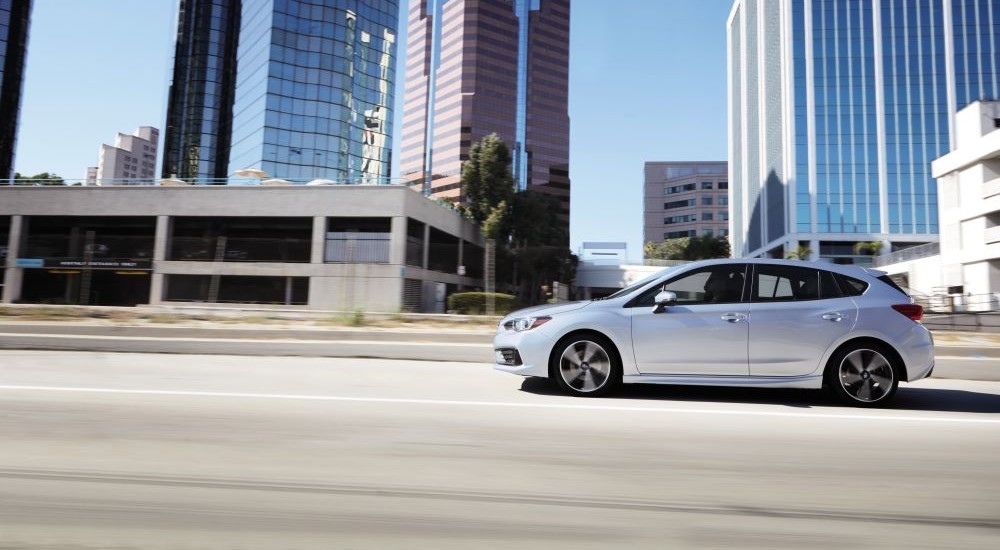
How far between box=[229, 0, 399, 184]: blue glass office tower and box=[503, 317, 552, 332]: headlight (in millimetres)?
55462

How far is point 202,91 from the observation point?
268 feet

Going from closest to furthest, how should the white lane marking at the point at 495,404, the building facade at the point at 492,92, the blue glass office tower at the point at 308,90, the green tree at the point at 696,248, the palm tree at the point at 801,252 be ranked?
the white lane marking at the point at 495,404 < the blue glass office tower at the point at 308,90 < the palm tree at the point at 801,252 < the green tree at the point at 696,248 < the building facade at the point at 492,92

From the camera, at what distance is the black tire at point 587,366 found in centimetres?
558

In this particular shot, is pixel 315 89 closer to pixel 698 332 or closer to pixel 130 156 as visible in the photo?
pixel 698 332

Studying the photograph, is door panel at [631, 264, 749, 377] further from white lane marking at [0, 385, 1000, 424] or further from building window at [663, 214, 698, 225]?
building window at [663, 214, 698, 225]

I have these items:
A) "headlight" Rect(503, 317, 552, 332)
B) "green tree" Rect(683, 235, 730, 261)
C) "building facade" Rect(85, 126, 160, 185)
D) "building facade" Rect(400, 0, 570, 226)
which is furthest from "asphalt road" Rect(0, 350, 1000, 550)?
"building facade" Rect(85, 126, 160, 185)

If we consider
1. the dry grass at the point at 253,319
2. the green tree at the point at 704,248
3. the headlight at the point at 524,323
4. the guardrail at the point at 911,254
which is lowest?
the dry grass at the point at 253,319

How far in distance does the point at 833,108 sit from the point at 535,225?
169 feet

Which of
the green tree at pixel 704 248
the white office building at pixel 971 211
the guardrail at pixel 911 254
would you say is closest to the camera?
the white office building at pixel 971 211

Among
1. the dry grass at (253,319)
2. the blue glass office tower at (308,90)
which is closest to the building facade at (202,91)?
the blue glass office tower at (308,90)

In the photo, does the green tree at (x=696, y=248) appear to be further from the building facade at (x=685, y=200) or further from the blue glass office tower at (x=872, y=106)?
the building facade at (x=685, y=200)

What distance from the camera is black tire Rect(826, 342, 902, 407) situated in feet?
17.4

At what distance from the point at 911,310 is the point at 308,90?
216 ft

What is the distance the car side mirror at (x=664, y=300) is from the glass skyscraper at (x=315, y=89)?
50389 millimetres
